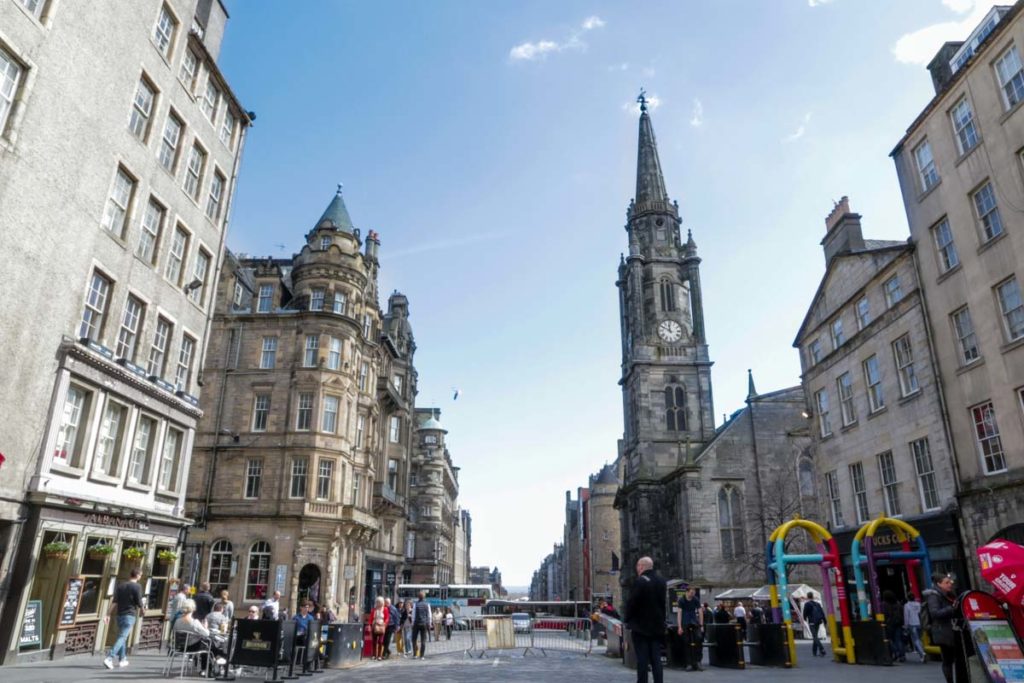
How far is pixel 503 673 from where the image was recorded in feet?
47.0

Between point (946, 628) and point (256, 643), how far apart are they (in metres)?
11.4

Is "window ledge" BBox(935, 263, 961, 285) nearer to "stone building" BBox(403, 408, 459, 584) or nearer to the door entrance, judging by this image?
the door entrance

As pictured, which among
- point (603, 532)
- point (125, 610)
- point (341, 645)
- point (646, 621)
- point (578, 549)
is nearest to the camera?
point (646, 621)

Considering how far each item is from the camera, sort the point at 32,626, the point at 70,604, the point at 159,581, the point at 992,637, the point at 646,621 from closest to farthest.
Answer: the point at 992,637 < the point at 646,621 < the point at 32,626 < the point at 70,604 < the point at 159,581

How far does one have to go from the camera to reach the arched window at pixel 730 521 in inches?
1789

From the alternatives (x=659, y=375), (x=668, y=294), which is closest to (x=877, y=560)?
(x=659, y=375)

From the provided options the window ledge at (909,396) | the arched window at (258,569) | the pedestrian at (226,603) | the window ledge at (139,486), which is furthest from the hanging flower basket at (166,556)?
the window ledge at (909,396)

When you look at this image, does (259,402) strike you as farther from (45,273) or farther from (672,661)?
(672,661)

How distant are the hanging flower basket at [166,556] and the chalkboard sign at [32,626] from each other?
417 centimetres

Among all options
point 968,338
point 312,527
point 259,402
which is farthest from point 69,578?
point 968,338

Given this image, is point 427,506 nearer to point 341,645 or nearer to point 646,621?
point 341,645

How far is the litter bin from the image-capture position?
51.4ft

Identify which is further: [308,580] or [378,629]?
[308,580]

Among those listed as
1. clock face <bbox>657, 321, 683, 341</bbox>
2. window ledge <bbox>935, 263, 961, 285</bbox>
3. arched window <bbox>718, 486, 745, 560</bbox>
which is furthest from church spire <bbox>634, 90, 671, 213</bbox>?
window ledge <bbox>935, 263, 961, 285</bbox>
